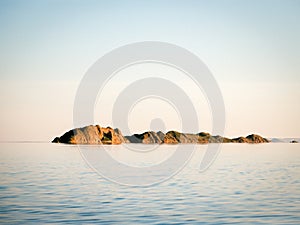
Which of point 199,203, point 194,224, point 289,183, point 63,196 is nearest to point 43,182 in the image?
point 63,196

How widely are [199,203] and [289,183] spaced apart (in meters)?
15.1

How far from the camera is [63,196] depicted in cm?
3030

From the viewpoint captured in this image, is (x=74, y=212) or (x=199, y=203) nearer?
(x=74, y=212)

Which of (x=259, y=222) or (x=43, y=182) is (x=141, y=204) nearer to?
(x=259, y=222)

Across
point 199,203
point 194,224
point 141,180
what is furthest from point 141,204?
point 141,180

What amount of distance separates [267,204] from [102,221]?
1234cm

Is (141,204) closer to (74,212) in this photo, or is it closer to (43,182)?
(74,212)

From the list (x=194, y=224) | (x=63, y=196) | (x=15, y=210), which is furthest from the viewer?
(x=63, y=196)

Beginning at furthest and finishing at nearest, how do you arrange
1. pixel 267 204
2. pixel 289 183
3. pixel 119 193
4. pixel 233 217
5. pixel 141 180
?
pixel 141 180 → pixel 289 183 → pixel 119 193 → pixel 267 204 → pixel 233 217

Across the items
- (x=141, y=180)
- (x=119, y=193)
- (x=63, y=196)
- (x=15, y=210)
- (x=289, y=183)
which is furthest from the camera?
(x=141, y=180)

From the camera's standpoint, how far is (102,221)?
22.2m

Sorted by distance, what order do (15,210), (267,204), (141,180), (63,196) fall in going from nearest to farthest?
(15,210) < (267,204) < (63,196) < (141,180)

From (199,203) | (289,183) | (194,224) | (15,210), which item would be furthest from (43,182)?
(289,183)

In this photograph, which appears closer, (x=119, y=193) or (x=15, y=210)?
(x=15, y=210)
